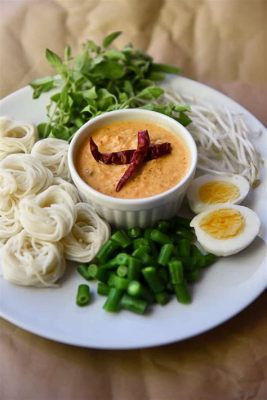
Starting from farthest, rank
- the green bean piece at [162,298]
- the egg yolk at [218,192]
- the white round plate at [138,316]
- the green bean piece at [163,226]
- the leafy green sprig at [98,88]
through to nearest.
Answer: the leafy green sprig at [98,88] → the egg yolk at [218,192] → the green bean piece at [163,226] → the green bean piece at [162,298] → the white round plate at [138,316]

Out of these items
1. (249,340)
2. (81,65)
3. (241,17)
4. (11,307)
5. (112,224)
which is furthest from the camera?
(241,17)

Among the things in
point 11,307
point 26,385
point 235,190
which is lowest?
point 26,385

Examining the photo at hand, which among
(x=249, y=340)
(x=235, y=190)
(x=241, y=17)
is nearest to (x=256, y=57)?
(x=241, y=17)

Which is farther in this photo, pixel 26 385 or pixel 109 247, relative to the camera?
pixel 109 247

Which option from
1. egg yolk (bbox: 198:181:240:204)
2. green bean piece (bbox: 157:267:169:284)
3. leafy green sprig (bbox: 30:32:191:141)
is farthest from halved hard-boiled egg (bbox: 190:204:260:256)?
leafy green sprig (bbox: 30:32:191:141)

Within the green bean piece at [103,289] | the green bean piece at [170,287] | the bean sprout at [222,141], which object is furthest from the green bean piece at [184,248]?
the bean sprout at [222,141]

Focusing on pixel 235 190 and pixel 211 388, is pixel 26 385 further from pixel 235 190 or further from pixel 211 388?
pixel 235 190

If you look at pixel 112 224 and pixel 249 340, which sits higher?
pixel 112 224

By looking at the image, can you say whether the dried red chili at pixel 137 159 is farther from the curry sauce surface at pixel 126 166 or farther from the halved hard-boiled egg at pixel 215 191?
the halved hard-boiled egg at pixel 215 191

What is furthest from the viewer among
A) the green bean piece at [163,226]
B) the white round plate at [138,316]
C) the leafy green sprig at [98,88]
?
the leafy green sprig at [98,88]
